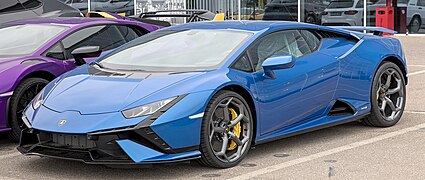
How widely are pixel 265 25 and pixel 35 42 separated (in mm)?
2454

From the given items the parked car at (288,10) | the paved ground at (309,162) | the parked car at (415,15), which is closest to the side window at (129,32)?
the paved ground at (309,162)

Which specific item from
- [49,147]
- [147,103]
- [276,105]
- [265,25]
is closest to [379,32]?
[265,25]

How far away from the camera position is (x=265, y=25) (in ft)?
22.1

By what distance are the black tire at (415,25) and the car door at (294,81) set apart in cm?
1292

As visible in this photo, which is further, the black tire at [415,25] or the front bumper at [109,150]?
the black tire at [415,25]

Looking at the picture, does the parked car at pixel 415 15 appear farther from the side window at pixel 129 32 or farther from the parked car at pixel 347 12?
the side window at pixel 129 32

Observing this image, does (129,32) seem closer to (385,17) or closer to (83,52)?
(83,52)

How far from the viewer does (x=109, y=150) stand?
17.7ft

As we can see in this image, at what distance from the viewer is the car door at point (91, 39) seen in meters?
7.58

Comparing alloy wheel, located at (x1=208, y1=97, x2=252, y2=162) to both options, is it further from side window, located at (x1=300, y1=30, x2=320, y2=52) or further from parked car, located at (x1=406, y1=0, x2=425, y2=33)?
parked car, located at (x1=406, y1=0, x2=425, y2=33)

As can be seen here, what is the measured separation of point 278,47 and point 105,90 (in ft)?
5.58

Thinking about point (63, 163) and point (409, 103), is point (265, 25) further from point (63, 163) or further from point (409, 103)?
point (409, 103)

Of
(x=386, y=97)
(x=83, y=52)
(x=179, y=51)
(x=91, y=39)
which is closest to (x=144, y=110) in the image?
(x=179, y=51)

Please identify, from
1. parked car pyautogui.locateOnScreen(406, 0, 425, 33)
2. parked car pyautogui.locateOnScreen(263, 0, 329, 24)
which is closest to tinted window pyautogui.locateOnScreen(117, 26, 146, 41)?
parked car pyautogui.locateOnScreen(406, 0, 425, 33)
